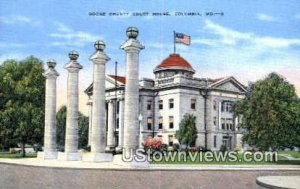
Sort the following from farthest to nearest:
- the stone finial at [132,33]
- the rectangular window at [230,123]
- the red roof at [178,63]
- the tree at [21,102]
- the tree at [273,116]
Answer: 1. the rectangular window at [230,123]
2. the tree at [21,102]
3. the tree at [273,116]
4. the red roof at [178,63]
5. the stone finial at [132,33]

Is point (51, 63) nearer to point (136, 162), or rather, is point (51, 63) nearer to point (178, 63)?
point (178, 63)

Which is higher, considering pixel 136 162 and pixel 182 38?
pixel 182 38

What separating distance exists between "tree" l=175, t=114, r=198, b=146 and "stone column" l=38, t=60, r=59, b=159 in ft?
22.2

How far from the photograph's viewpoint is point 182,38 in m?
15.1

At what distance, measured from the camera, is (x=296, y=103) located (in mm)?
23906

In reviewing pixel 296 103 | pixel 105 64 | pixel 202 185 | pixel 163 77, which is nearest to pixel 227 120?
pixel 163 77

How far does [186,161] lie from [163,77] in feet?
27.3

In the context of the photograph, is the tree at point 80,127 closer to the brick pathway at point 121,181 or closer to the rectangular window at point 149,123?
the rectangular window at point 149,123

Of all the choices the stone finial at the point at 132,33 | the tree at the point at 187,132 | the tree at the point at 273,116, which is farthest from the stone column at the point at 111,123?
the stone finial at the point at 132,33

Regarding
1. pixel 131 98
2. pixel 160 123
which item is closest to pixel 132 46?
pixel 131 98

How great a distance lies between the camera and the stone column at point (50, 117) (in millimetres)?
26109

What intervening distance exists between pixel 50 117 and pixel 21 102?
15.7 ft

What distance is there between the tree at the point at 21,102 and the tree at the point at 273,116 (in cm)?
1316

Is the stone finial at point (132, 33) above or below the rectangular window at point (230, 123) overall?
above
